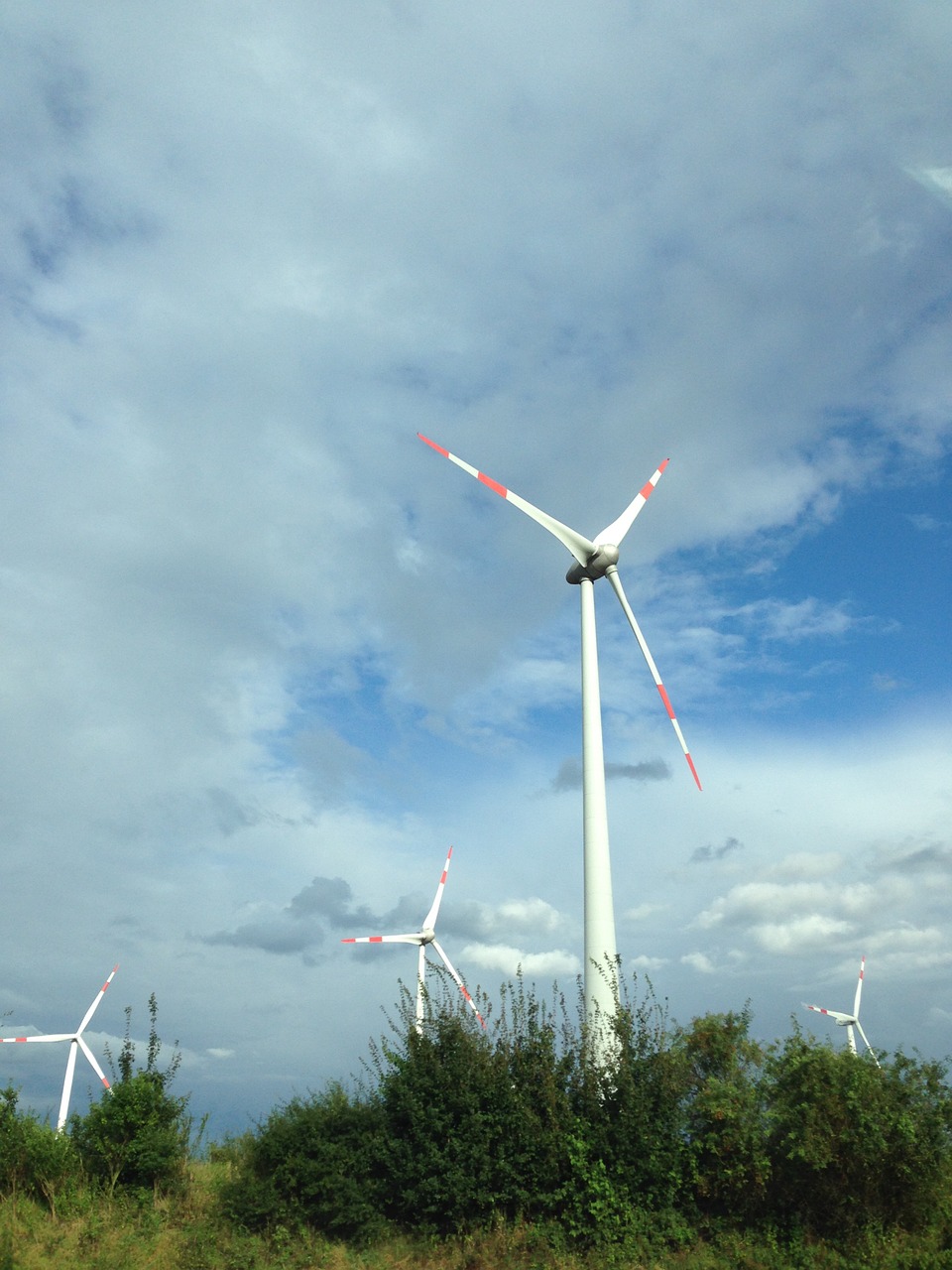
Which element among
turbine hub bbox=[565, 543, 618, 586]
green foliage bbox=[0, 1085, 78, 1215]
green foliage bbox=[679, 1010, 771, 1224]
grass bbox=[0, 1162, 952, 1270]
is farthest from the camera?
turbine hub bbox=[565, 543, 618, 586]

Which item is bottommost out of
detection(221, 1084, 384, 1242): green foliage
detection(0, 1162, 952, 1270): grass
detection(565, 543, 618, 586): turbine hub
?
detection(0, 1162, 952, 1270): grass

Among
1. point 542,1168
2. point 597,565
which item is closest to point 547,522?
point 597,565

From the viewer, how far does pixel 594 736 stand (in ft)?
98.6

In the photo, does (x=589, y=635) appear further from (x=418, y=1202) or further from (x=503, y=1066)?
(x=418, y=1202)

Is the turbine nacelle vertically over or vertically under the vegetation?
over

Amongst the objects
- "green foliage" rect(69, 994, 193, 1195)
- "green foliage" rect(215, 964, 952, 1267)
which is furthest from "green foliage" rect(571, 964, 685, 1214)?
"green foliage" rect(69, 994, 193, 1195)

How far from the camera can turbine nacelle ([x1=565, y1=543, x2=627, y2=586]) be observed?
116 feet

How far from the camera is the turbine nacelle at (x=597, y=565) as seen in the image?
116 feet

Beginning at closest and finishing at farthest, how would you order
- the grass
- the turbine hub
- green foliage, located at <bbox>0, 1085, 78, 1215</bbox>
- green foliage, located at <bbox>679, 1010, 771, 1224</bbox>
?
the grass, green foliage, located at <bbox>679, 1010, 771, 1224</bbox>, green foliage, located at <bbox>0, 1085, 78, 1215</bbox>, the turbine hub

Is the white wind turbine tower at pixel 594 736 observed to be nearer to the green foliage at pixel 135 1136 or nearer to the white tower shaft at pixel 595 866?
the white tower shaft at pixel 595 866

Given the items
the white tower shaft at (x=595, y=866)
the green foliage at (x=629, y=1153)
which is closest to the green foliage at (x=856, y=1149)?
the green foliage at (x=629, y=1153)

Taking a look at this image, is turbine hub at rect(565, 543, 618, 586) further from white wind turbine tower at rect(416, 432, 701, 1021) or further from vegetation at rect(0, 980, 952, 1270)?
vegetation at rect(0, 980, 952, 1270)

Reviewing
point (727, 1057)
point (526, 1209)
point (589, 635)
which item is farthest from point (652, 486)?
point (526, 1209)

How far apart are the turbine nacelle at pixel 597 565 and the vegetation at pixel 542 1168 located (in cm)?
1573
